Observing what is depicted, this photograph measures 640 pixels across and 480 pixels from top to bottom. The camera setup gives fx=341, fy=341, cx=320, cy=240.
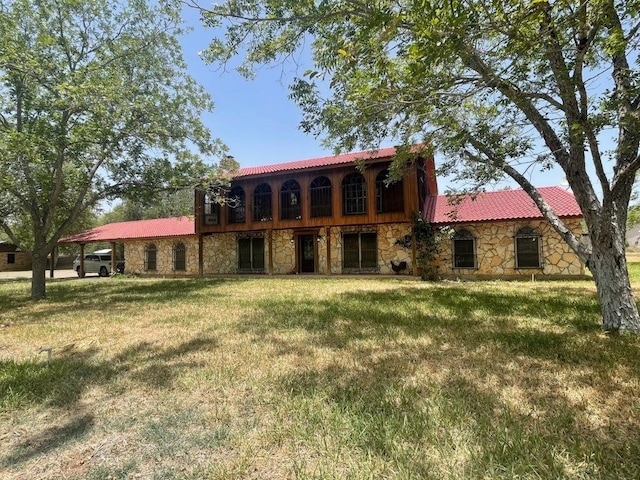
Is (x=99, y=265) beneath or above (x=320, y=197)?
beneath

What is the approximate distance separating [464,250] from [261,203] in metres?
10.3

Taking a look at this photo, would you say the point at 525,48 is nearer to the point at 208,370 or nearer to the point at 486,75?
the point at 486,75

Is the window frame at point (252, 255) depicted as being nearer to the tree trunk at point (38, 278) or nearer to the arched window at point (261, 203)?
the arched window at point (261, 203)

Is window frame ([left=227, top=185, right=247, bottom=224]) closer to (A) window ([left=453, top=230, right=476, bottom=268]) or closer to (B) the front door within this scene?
(B) the front door

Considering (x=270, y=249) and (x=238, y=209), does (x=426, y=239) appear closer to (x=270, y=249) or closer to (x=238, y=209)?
(x=270, y=249)

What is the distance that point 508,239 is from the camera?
1394 centimetres

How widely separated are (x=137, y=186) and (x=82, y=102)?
3572 millimetres

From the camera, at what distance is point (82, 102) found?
8.48 m

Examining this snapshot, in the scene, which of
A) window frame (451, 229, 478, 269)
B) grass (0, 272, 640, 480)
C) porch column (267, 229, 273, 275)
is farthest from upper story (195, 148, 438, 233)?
grass (0, 272, 640, 480)

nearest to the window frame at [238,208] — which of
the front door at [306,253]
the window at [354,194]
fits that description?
the front door at [306,253]

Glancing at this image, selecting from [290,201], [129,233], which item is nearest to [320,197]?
[290,201]

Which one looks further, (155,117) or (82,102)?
(155,117)

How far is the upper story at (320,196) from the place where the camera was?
48.8 feet

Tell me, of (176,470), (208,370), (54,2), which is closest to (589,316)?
(208,370)
